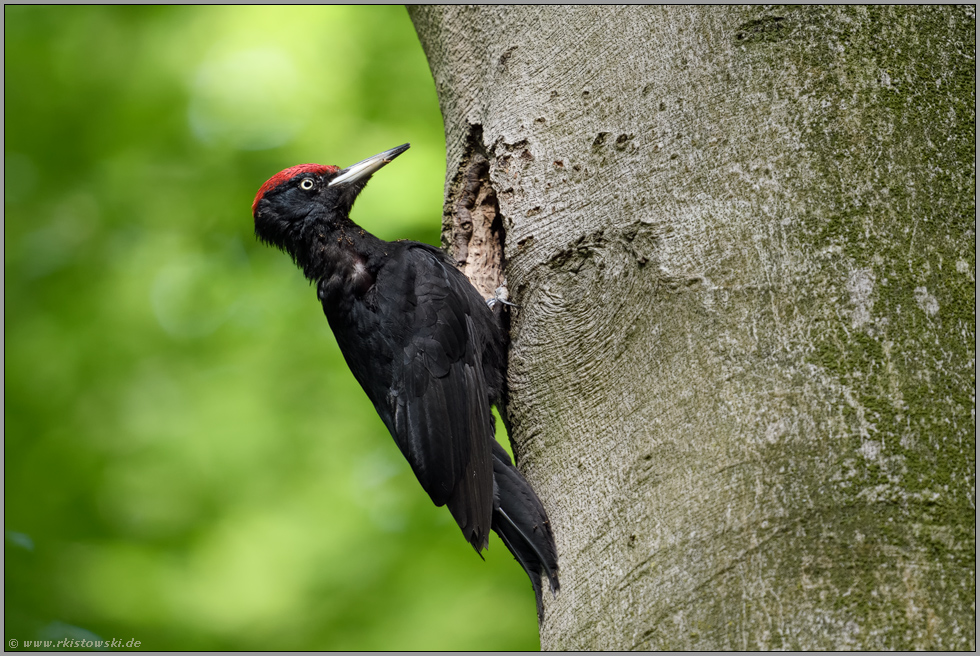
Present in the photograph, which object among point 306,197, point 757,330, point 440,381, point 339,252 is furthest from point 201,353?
point 757,330

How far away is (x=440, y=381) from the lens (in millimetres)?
2805

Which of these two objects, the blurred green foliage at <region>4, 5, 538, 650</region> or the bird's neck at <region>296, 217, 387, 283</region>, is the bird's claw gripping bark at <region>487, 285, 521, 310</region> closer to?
the bird's neck at <region>296, 217, 387, 283</region>

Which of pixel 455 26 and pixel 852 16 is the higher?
pixel 455 26

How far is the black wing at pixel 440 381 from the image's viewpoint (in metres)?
2.53

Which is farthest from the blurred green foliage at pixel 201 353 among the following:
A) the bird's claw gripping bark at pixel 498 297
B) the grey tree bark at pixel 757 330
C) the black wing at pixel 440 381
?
the grey tree bark at pixel 757 330

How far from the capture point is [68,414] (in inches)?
161

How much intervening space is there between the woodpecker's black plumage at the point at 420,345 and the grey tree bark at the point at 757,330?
0.86ft

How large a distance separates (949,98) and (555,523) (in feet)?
4.47

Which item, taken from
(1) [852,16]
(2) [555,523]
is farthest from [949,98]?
(2) [555,523]

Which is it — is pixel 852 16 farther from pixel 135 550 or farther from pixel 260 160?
pixel 135 550

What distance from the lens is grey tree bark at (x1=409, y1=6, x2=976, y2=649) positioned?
142cm

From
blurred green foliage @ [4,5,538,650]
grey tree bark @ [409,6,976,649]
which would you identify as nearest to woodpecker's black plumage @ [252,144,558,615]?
grey tree bark @ [409,6,976,649]

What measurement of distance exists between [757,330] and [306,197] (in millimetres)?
2323

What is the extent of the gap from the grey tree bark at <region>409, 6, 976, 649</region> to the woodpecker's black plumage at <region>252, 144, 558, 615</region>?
26cm
